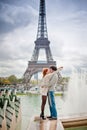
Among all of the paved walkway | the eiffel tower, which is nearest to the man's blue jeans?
the paved walkway

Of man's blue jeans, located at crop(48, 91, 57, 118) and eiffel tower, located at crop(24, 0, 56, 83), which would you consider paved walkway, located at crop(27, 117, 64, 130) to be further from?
eiffel tower, located at crop(24, 0, 56, 83)

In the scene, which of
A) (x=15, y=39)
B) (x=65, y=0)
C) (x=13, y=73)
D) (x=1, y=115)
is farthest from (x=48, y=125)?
(x=65, y=0)

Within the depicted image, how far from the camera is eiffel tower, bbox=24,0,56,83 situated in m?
3.03

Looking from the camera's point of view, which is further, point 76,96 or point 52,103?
point 76,96

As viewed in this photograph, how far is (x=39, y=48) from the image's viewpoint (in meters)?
3.14

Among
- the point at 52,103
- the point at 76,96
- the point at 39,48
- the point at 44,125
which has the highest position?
the point at 39,48

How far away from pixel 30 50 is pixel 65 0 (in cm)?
80

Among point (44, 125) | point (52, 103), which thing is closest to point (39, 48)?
point (52, 103)

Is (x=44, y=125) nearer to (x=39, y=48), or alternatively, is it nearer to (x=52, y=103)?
(x=52, y=103)

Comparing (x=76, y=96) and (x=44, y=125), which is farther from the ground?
(x=76, y=96)

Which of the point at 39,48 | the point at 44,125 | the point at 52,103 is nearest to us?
the point at 44,125

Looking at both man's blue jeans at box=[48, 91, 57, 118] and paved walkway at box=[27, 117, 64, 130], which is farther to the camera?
man's blue jeans at box=[48, 91, 57, 118]

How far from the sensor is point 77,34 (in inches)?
128

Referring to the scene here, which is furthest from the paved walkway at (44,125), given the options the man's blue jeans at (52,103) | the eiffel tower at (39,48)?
the eiffel tower at (39,48)
